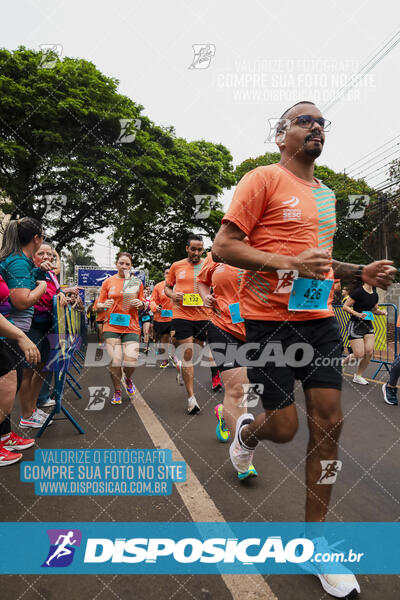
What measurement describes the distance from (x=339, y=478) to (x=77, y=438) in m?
2.35

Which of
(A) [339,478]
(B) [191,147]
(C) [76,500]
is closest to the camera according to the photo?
(C) [76,500]

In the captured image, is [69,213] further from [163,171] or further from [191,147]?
[191,147]

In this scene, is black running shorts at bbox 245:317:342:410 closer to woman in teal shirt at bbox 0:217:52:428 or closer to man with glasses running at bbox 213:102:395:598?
man with glasses running at bbox 213:102:395:598

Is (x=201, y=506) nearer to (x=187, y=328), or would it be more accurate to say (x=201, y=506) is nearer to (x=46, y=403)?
(x=187, y=328)

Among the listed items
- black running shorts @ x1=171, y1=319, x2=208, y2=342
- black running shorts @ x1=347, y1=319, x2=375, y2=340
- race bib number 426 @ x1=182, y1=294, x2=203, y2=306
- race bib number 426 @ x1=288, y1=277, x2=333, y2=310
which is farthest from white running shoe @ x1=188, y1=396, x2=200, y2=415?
black running shorts @ x1=347, y1=319, x2=375, y2=340

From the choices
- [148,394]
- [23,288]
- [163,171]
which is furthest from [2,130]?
[23,288]

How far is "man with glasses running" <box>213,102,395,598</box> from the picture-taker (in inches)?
76.6

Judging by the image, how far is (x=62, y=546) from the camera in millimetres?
2121

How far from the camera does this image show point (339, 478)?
2994mm

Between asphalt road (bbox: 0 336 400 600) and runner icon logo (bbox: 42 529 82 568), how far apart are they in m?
0.10

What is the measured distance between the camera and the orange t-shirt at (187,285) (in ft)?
18.3

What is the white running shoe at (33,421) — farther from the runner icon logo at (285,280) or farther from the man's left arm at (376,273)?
the man's left arm at (376,273)

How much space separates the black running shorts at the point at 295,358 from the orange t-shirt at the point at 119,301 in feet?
12.7

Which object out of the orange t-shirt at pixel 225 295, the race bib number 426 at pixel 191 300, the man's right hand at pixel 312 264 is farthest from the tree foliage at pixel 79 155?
the man's right hand at pixel 312 264
